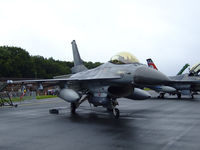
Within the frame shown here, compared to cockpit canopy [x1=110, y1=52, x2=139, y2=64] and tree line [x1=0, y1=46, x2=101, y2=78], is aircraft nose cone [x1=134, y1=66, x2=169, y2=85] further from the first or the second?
tree line [x1=0, y1=46, x2=101, y2=78]

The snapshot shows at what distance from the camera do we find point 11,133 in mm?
7129

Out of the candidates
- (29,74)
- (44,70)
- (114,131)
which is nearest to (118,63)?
(114,131)

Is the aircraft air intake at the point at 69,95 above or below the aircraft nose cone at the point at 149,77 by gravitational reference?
below

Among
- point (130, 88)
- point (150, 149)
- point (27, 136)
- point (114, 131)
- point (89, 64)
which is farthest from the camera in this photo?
point (89, 64)

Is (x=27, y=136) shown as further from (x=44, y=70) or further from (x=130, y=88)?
(x=44, y=70)

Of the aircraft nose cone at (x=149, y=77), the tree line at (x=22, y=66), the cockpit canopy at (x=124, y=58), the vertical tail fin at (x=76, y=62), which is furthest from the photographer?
the tree line at (x=22, y=66)

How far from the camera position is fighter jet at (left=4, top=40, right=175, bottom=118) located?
8320 mm

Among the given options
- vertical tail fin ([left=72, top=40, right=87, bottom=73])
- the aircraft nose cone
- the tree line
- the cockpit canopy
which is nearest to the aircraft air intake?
the cockpit canopy

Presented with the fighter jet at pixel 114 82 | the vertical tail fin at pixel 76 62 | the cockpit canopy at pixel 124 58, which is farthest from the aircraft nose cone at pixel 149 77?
the vertical tail fin at pixel 76 62

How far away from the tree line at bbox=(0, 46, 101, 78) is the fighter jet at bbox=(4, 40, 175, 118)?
52644 millimetres

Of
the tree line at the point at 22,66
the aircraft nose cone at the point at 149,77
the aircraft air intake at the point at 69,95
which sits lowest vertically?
the aircraft air intake at the point at 69,95

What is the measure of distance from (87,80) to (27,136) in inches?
171

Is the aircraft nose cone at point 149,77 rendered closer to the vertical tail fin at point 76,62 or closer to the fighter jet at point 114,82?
the fighter jet at point 114,82

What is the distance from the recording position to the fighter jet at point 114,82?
8320 mm
